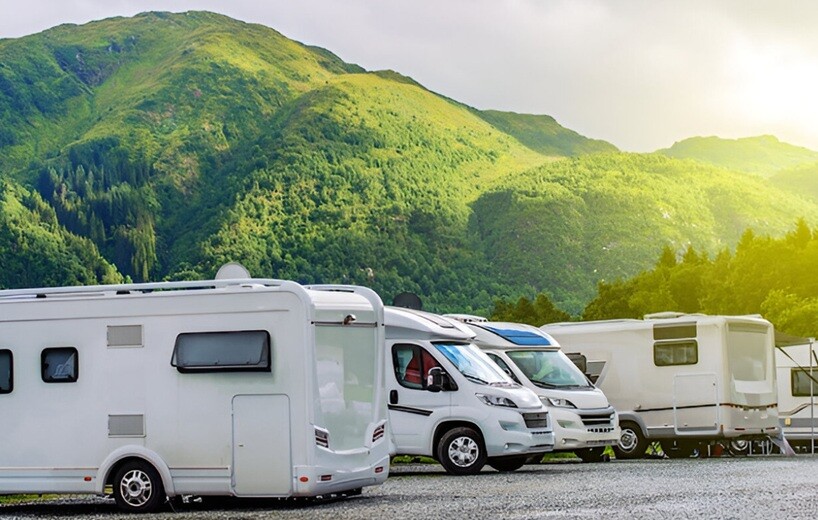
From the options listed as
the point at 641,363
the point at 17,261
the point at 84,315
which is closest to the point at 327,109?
the point at 17,261

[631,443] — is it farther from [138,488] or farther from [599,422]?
[138,488]

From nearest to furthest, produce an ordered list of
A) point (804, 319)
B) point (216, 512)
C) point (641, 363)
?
1. point (216, 512)
2. point (641, 363)
3. point (804, 319)

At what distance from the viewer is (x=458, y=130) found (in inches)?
7308

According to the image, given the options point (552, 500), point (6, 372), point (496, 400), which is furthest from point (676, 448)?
point (6, 372)

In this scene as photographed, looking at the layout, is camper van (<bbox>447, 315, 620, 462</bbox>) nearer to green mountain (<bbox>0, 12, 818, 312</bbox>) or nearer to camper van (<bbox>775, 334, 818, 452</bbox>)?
camper van (<bbox>775, 334, 818, 452</bbox>)

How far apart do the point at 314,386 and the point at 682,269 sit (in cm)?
8976

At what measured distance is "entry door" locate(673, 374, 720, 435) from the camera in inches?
971

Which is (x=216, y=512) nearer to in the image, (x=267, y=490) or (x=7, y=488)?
(x=267, y=490)

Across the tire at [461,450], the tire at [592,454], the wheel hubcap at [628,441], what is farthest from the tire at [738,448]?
the tire at [461,450]

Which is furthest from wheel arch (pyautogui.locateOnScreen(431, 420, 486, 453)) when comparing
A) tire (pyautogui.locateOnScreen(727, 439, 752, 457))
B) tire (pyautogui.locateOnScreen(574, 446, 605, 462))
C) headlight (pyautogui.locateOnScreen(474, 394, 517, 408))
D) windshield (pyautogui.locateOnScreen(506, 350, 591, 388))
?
tire (pyautogui.locateOnScreen(727, 439, 752, 457))

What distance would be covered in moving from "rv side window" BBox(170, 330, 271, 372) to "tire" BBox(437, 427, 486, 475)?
633cm

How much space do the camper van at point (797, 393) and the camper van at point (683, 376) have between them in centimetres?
447

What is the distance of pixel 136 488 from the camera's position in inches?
541

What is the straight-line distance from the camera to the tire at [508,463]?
2066 centimetres
